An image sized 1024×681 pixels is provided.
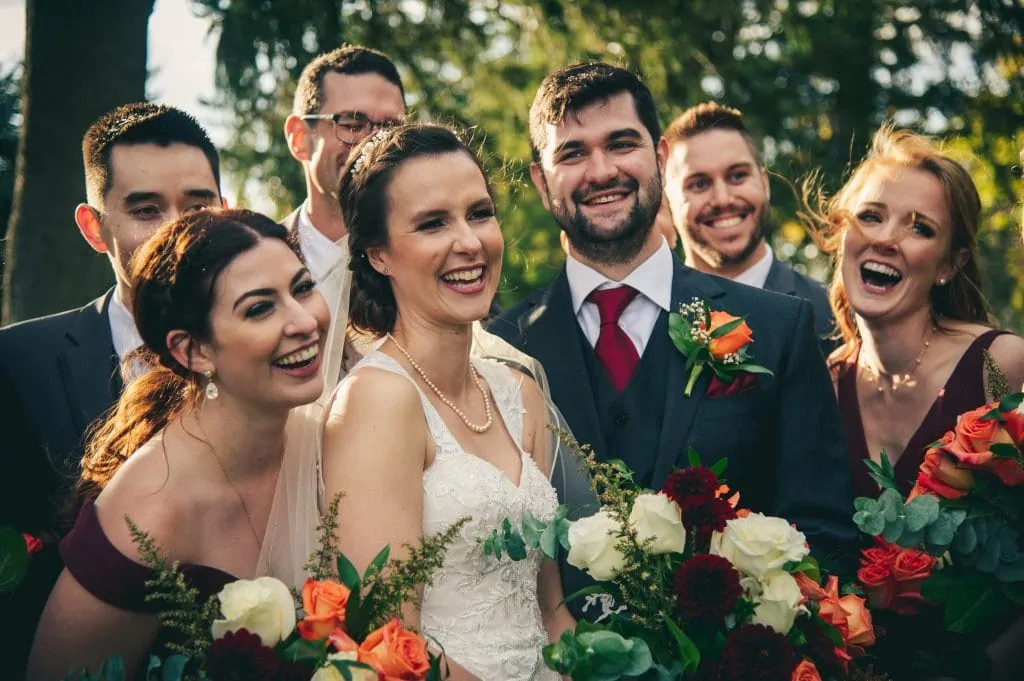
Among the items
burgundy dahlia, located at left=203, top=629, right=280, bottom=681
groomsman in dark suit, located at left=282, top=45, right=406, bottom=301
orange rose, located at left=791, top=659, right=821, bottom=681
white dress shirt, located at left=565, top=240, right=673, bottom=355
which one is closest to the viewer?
burgundy dahlia, located at left=203, top=629, right=280, bottom=681

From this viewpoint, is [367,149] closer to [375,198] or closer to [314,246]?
[375,198]

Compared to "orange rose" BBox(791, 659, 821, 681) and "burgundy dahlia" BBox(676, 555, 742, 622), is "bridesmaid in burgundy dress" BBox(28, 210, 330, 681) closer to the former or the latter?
"burgundy dahlia" BBox(676, 555, 742, 622)

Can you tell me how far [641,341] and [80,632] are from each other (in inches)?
94.0

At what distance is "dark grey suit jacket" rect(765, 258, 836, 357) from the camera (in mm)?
6016

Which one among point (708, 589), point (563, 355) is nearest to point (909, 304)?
point (563, 355)

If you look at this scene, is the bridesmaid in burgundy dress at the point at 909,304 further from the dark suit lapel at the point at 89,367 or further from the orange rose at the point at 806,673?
the dark suit lapel at the point at 89,367

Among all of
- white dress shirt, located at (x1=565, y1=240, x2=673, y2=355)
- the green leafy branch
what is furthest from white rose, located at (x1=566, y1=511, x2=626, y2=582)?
white dress shirt, located at (x1=565, y1=240, x2=673, y2=355)

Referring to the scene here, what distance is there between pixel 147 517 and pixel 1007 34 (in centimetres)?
782

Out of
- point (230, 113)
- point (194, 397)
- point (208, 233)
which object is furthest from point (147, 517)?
point (230, 113)

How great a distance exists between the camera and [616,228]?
4750 mm

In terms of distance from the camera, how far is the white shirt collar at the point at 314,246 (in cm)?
530

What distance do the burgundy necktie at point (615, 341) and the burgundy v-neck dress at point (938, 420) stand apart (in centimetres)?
101

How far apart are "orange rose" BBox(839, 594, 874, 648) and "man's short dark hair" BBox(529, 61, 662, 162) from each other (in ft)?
7.37

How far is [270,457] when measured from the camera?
3.66 meters
